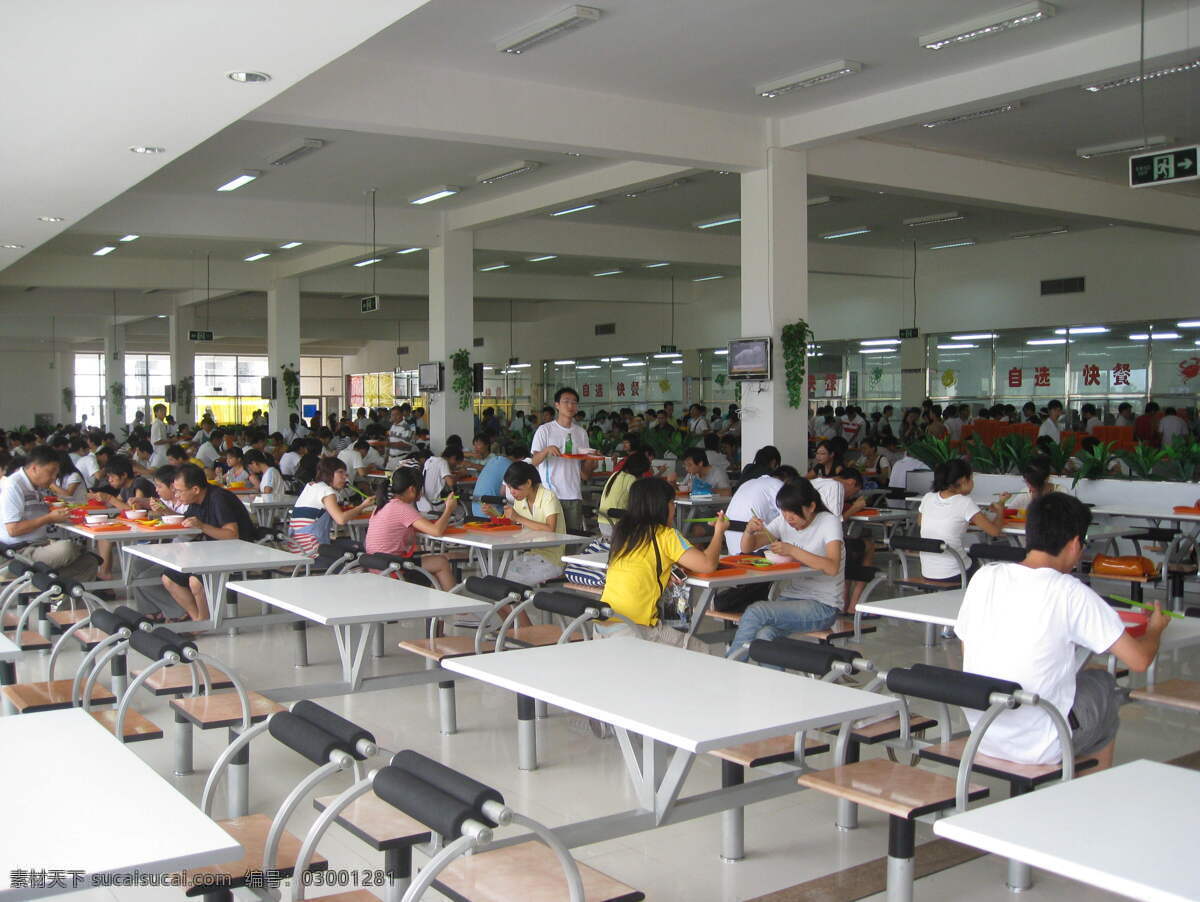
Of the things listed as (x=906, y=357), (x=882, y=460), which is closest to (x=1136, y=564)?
(x=882, y=460)

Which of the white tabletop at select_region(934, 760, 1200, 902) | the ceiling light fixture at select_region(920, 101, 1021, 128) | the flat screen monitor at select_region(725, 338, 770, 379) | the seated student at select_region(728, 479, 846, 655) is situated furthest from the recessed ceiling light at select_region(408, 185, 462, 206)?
the white tabletop at select_region(934, 760, 1200, 902)

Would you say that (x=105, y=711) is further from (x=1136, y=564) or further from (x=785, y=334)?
(x=785, y=334)

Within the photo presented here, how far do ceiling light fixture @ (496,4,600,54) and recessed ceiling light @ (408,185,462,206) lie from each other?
4.34 metres

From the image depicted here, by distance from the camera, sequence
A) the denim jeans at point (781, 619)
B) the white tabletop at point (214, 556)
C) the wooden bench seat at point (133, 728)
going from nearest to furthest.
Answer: the wooden bench seat at point (133, 728) < the denim jeans at point (781, 619) < the white tabletop at point (214, 556)

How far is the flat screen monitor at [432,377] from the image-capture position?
12188 millimetres

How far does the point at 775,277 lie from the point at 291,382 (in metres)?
9.14

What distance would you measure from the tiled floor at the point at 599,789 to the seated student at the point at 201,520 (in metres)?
0.43

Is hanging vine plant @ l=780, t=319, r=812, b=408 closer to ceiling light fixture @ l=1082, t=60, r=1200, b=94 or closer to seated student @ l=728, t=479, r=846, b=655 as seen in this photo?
ceiling light fixture @ l=1082, t=60, r=1200, b=94

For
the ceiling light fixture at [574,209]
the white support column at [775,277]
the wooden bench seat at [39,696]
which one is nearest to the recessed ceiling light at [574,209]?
the ceiling light fixture at [574,209]

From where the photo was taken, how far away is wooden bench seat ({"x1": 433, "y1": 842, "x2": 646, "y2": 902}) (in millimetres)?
2291

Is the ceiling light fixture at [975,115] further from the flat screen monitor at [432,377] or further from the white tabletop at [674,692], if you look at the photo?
the white tabletop at [674,692]

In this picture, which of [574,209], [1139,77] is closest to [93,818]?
[1139,77]

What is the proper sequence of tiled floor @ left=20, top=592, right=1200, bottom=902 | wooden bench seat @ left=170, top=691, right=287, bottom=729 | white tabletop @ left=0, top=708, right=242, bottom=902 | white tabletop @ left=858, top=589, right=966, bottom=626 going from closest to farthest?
white tabletop @ left=0, top=708, right=242, bottom=902
tiled floor @ left=20, top=592, right=1200, bottom=902
wooden bench seat @ left=170, top=691, right=287, bottom=729
white tabletop @ left=858, top=589, right=966, bottom=626

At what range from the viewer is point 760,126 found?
8.77 meters
